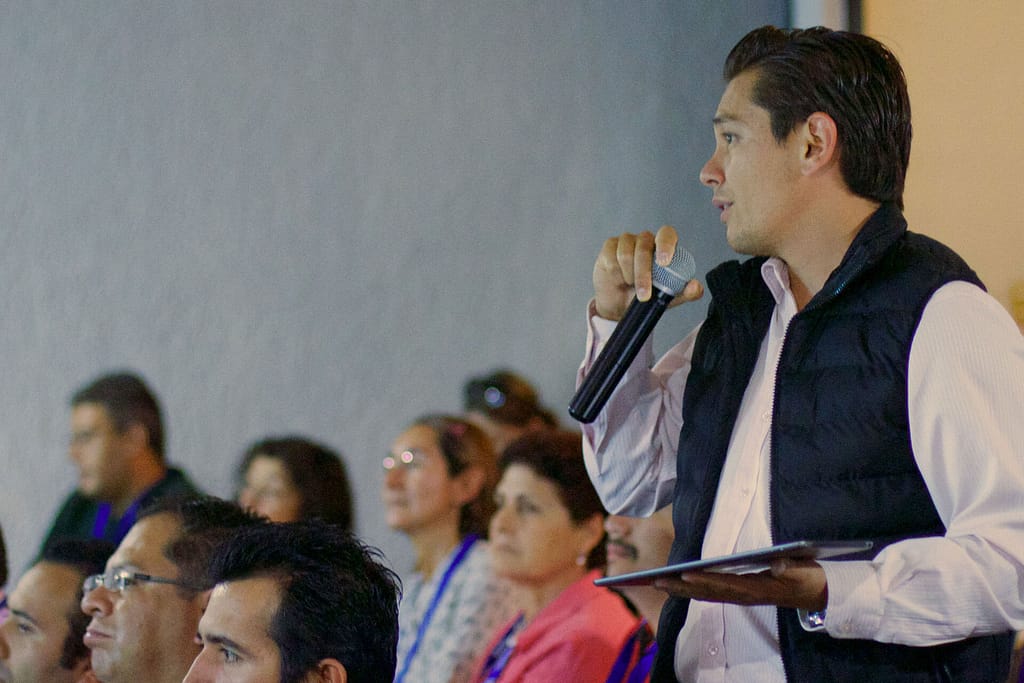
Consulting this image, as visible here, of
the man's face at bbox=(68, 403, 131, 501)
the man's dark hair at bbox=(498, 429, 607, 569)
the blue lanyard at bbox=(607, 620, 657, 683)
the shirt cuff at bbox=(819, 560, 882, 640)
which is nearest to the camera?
the shirt cuff at bbox=(819, 560, 882, 640)

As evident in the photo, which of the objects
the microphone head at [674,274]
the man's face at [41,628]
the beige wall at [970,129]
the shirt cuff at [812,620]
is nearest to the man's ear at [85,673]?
the man's face at [41,628]

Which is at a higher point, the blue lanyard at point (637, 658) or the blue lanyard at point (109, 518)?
the blue lanyard at point (109, 518)

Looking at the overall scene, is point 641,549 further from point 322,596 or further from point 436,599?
point 322,596

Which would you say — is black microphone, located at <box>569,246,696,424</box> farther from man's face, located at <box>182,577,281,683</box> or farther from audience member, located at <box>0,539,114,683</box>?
audience member, located at <box>0,539,114,683</box>

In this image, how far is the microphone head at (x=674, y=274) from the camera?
1.68m

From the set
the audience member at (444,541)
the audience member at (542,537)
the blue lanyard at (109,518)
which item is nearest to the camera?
the audience member at (542,537)

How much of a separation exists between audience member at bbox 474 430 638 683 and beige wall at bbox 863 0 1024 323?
3.26ft

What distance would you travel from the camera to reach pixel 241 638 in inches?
67.9

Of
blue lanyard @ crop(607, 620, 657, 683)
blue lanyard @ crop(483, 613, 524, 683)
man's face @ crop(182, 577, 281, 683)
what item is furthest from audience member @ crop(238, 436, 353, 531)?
man's face @ crop(182, 577, 281, 683)

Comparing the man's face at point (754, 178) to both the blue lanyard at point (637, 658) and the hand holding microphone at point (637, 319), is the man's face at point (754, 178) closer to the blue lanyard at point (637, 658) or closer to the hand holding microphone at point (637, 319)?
the hand holding microphone at point (637, 319)

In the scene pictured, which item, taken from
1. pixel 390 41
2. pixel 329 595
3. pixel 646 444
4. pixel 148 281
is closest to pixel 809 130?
pixel 646 444

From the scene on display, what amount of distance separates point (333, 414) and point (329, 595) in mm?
2419

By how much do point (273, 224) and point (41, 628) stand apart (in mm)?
1750

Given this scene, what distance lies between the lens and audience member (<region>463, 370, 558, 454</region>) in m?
4.05
